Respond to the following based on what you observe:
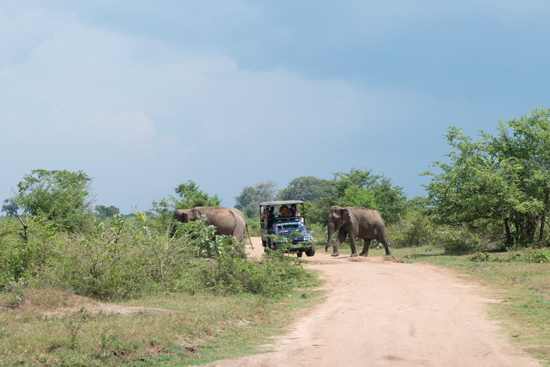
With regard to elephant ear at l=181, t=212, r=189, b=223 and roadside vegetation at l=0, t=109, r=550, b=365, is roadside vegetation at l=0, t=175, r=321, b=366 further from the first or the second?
elephant ear at l=181, t=212, r=189, b=223

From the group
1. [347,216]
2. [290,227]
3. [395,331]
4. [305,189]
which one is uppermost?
[305,189]

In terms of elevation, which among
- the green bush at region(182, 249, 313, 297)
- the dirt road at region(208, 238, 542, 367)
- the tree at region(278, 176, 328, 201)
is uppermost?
the tree at region(278, 176, 328, 201)

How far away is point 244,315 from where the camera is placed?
35.1ft

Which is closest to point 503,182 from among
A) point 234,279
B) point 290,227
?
point 290,227

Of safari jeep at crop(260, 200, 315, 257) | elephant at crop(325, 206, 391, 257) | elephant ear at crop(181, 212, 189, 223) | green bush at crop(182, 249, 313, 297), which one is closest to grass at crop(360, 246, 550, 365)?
elephant at crop(325, 206, 391, 257)

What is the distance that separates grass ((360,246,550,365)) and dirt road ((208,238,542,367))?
340 millimetres

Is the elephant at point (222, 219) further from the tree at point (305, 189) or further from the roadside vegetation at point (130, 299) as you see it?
the tree at point (305, 189)

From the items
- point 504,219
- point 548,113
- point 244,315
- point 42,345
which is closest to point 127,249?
point 244,315

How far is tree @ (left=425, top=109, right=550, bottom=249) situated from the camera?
2412cm

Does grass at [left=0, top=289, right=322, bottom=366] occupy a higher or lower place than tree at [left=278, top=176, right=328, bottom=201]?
lower

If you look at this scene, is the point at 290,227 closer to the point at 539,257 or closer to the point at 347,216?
the point at 347,216

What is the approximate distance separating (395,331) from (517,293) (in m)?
5.86

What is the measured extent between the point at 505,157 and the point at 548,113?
2.94 m

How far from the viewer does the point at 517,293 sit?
1360 cm
